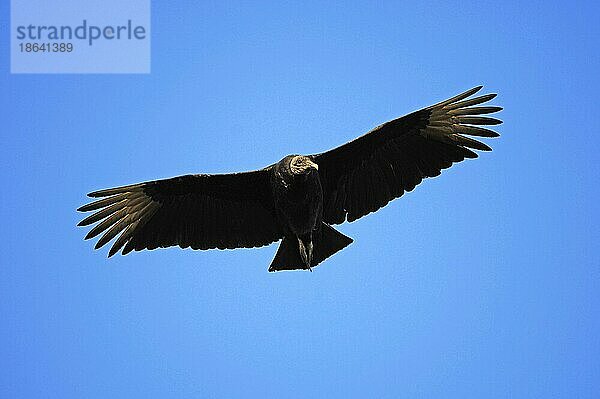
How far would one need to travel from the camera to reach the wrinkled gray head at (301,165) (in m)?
7.52

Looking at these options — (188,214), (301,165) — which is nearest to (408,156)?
(301,165)

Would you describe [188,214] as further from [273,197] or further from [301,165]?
[301,165]

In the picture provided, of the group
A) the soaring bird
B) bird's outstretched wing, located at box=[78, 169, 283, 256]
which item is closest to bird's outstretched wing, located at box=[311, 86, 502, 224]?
the soaring bird

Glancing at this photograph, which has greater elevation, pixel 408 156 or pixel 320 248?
pixel 408 156

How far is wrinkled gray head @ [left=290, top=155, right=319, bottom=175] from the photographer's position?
7.52 metres

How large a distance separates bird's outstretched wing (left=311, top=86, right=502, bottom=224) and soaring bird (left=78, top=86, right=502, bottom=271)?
1 centimetres

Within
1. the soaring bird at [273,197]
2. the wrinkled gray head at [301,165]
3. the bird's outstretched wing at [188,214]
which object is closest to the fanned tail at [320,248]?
the soaring bird at [273,197]

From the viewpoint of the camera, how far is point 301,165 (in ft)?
24.8

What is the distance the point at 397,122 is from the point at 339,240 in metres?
1.40

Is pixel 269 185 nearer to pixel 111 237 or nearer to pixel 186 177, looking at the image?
pixel 186 177

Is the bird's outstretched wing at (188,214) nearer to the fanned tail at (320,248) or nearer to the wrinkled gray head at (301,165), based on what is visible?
the fanned tail at (320,248)

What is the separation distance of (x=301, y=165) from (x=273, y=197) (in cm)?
84

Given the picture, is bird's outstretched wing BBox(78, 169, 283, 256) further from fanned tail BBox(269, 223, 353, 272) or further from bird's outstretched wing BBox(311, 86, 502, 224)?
bird's outstretched wing BBox(311, 86, 502, 224)

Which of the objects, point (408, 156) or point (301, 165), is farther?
point (408, 156)
